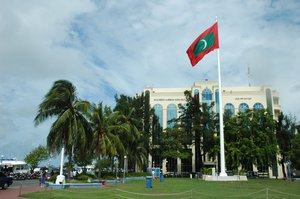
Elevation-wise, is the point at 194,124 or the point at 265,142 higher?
the point at 194,124

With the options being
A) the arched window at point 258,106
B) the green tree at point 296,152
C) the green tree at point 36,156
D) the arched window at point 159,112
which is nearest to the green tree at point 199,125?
the arched window at point 159,112

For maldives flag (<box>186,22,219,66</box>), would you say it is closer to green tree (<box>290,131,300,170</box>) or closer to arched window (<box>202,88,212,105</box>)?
green tree (<box>290,131,300,170</box>)

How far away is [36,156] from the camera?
6906cm

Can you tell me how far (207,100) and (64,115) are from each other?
160ft

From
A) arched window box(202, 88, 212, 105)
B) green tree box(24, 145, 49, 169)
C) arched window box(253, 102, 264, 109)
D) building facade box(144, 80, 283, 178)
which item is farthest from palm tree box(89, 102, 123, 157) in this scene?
arched window box(253, 102, 264, 109)

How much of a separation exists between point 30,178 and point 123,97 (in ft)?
68.0

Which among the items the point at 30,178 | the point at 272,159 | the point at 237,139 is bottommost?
the point at 30,178

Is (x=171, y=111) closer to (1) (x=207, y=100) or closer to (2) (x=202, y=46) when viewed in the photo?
(1) (x=207, y=100)

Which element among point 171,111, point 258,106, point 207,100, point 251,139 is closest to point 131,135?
point 251,139

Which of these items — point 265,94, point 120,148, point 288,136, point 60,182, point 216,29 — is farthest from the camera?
point 265,94

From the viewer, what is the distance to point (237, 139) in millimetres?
49719

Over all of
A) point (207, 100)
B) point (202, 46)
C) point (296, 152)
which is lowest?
point (296, 152)

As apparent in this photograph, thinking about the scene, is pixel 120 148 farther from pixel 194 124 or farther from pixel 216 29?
pixel 194 124

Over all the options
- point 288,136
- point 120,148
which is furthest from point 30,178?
point 288,136
